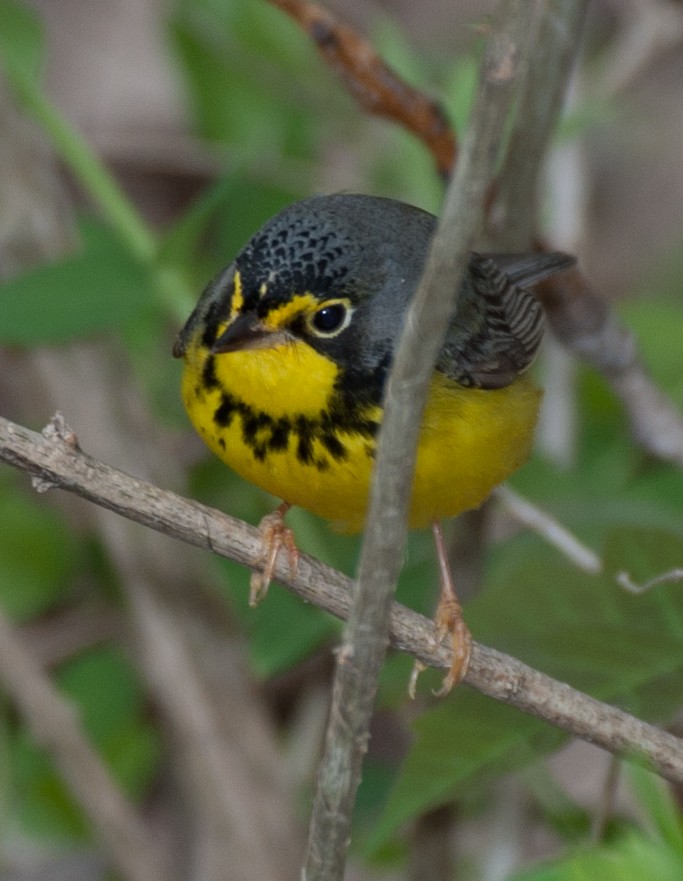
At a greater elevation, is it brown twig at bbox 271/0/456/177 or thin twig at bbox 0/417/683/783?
brown twig at bbox 271/0/456/177

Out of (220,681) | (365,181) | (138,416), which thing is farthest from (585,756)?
(365,181)

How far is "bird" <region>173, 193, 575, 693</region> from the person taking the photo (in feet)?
10.2

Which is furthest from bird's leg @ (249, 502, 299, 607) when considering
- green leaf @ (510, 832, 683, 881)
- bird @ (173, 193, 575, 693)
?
green leaf @ (510, 832, 683, 881)

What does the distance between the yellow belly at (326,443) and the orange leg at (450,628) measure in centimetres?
24

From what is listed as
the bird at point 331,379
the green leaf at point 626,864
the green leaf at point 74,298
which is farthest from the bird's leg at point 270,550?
the green leaf at point 626,864

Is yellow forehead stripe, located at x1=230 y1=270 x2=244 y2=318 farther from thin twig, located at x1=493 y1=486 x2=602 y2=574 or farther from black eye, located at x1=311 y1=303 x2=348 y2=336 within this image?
thin twig, located at x1=493 y1=486 x2=602 y2=574

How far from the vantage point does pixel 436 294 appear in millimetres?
1840

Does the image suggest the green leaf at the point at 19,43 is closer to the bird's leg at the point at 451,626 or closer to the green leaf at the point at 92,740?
the bird's leg at the point at 451,626

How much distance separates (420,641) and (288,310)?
0.78m

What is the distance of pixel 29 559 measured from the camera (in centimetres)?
504

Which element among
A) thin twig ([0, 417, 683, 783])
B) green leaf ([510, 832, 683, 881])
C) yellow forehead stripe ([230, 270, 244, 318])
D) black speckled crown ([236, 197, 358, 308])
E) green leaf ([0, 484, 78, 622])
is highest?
black speckled crown ([236, 197, 358, 308])

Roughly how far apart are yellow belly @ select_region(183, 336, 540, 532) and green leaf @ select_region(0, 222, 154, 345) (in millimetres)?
511

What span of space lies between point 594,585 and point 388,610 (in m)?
1.42

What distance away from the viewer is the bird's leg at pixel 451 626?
9.81 feet
